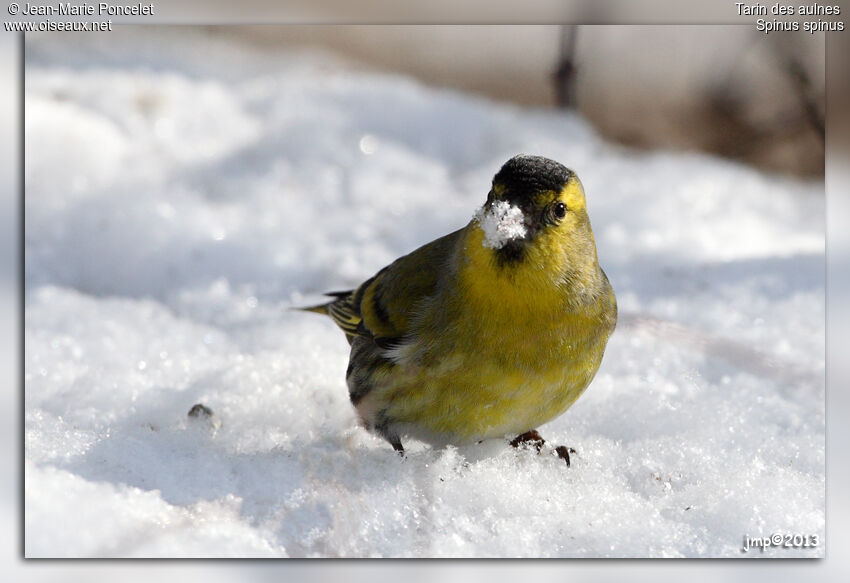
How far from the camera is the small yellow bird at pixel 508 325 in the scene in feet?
8.35

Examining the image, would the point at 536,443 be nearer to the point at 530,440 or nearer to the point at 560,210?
the point at 530,440

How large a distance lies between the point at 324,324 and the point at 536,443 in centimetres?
132


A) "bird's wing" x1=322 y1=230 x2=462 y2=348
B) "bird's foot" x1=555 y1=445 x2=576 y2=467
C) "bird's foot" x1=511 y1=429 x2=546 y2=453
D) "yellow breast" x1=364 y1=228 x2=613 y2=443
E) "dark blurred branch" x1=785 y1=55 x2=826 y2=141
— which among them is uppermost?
"dark blurred branch" x1=785 y1=55 x2=826 y2=141

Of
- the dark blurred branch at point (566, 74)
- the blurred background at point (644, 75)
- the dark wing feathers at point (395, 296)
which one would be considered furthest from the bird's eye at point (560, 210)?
the blurred background at point (644, 75)

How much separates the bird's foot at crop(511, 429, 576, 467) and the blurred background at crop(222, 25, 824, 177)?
2769mm

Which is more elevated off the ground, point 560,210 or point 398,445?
point 560,210

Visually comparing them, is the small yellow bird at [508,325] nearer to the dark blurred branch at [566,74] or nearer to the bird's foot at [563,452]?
the bird's foot at [563,452]

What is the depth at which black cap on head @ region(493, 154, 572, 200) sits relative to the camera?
2.52 metres

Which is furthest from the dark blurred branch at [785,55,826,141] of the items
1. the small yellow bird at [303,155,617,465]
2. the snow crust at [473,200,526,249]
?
the snow crust at [473,200,526,249]

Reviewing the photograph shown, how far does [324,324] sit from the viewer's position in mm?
3914

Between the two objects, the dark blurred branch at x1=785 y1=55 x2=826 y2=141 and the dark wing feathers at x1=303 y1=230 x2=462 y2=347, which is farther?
the dark blurred branch at x1=785 y1=55 x2=826 y2=141

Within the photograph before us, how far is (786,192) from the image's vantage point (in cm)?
512

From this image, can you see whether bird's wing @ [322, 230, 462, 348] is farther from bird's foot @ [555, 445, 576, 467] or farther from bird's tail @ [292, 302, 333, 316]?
bird's foot @ [555, 445, 576, 467]

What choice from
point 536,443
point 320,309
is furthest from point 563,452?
point 320,309
